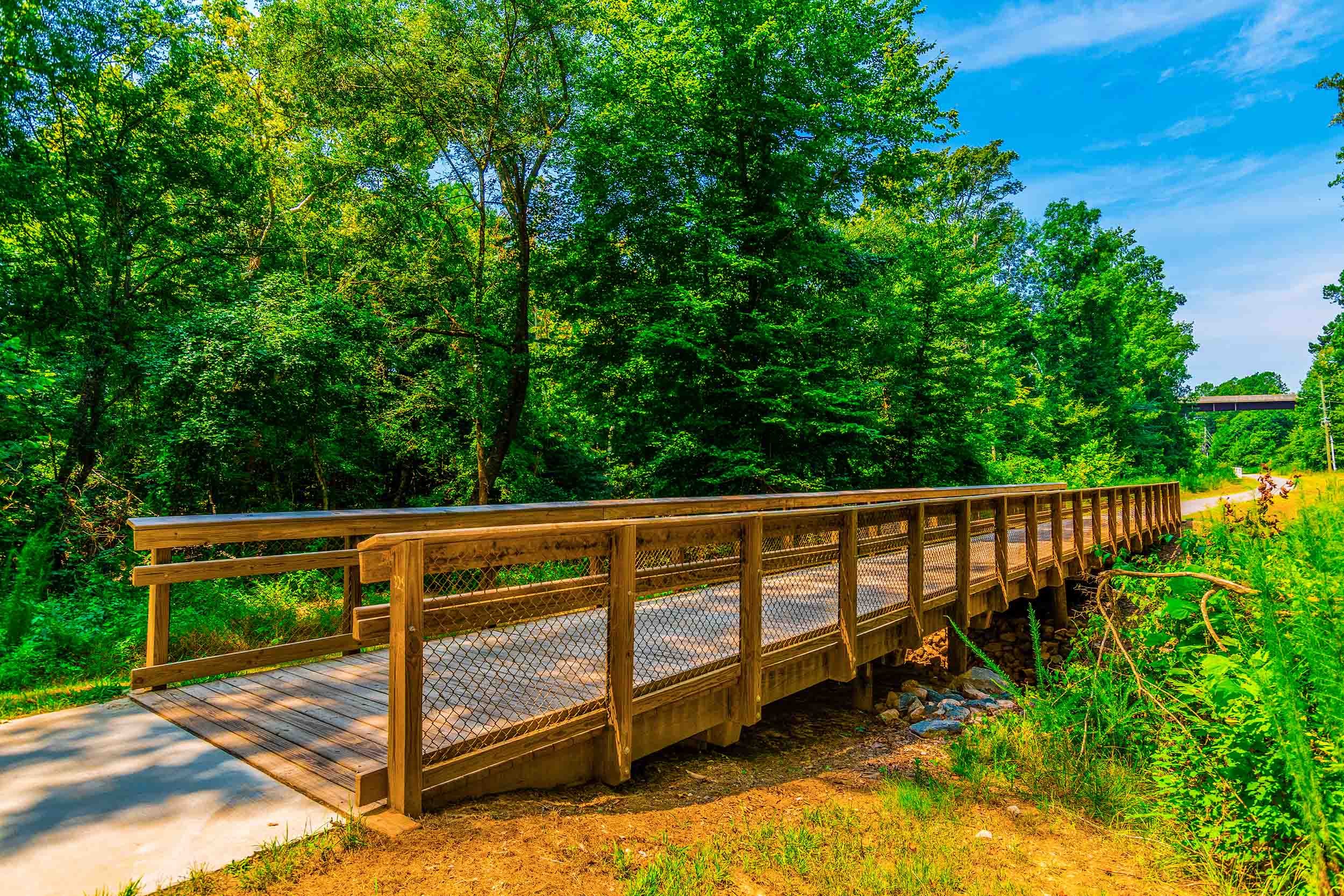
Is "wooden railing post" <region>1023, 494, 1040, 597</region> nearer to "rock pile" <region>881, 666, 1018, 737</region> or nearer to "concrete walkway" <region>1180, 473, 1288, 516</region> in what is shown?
"rock pile" <region>881, 666, 1018, 737</region>

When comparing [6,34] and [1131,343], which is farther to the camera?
[1131,343]

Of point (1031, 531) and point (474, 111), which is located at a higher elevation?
point (474, 111)

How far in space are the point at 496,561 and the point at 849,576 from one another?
11.5 feet

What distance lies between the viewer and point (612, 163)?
15.3 m

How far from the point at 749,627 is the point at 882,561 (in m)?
2.35

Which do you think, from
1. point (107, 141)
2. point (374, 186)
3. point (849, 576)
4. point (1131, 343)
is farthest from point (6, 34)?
point (1131, 343)

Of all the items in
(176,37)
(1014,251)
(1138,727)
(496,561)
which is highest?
(1014,251)

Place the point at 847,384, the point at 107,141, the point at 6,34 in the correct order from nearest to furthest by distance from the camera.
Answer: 1. the point at 6,34
2. the point at 107,141
3. the point at 847,384

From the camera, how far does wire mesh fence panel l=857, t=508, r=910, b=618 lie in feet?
20.4

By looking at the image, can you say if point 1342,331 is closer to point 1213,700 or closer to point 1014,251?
point 1014,251

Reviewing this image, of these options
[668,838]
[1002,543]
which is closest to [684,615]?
[668,838]

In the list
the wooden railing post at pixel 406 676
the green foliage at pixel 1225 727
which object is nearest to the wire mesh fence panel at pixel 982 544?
the green foliage at pixel 1225 727

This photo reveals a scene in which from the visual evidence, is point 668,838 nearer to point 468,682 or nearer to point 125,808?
point 468,682

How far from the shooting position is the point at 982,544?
939cm
